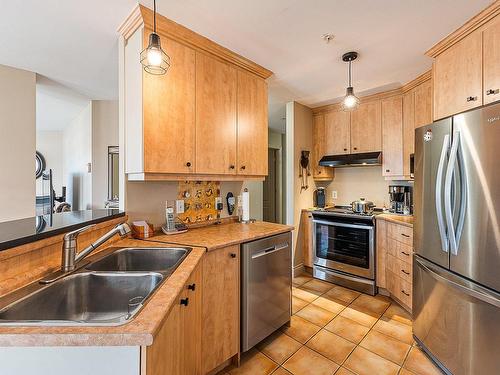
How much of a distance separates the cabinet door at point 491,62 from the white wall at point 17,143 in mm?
3962

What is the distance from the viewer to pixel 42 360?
28.7 inches

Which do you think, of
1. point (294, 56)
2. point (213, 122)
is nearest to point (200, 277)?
point (213, 122)

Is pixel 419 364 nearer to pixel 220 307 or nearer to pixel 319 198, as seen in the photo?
pixel 220 307

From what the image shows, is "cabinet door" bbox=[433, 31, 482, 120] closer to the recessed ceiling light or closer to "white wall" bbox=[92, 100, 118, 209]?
the recessed ceiling light

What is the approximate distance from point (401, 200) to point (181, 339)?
→ 3.00 m

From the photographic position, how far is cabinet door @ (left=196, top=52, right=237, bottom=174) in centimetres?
200

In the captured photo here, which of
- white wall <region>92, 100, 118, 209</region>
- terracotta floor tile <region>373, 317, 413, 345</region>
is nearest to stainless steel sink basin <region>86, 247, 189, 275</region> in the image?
terracotta floor tile <region>373, 317, 413, 345</region>

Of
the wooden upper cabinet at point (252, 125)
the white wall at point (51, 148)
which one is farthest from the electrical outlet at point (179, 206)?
the white wall at point (51, 148)

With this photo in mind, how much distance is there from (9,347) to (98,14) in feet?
6.19

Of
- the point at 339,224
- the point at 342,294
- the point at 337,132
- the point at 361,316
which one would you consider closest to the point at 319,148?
the point at 337,132

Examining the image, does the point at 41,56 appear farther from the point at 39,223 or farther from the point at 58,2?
the point at 39,223

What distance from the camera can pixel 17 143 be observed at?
8.39ft

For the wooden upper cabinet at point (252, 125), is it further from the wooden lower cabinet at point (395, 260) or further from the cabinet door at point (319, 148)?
the wooden lower cabinet at point (395, 260)

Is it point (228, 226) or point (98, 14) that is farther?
point (228, 226)
